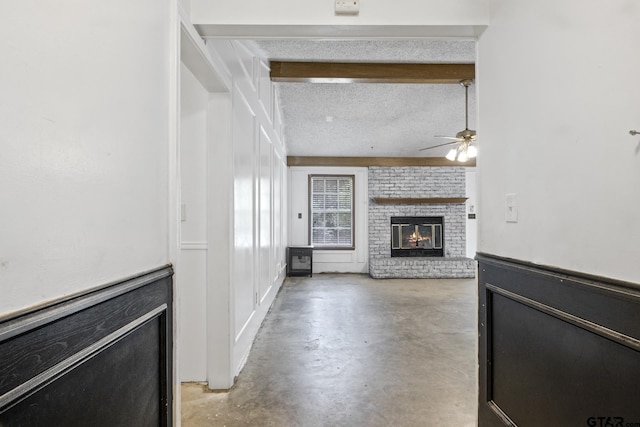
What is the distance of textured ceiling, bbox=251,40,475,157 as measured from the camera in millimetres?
3652

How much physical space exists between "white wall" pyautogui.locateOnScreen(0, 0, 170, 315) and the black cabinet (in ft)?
17.2

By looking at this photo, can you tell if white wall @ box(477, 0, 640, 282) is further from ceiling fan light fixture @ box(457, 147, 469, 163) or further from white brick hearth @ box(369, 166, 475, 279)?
white brick hearth @ box(369, 166, 475, 279)

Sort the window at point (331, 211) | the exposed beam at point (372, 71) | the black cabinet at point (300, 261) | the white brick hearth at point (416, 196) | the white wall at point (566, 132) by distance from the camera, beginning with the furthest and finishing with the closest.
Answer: the window at point (331, 211) < the white brick hearth at point (416, 196) < the black cabinet at point (300, 261) < the exposed beam at point (372, 71) < the white wall at point (566, 132)

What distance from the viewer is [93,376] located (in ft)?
3.01

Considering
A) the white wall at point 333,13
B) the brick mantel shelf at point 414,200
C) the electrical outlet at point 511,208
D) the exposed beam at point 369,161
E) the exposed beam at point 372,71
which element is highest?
the exposed beam at point 372,71

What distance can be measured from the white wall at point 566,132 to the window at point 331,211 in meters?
5.36

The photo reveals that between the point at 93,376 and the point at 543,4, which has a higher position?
the point at 543,4

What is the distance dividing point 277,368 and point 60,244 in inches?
84.6

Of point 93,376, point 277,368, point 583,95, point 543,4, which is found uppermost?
point 543,4

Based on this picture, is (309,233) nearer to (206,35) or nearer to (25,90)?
(206,35)

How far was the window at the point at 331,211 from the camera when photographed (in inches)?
277

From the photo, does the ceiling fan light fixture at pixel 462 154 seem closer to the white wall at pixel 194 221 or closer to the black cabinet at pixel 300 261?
the white wall at pixel 194 221

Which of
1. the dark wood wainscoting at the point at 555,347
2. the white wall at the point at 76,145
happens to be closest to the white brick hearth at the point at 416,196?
the dark wood wainscoting at the point at 555,347

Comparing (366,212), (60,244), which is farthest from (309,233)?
(60,244)
